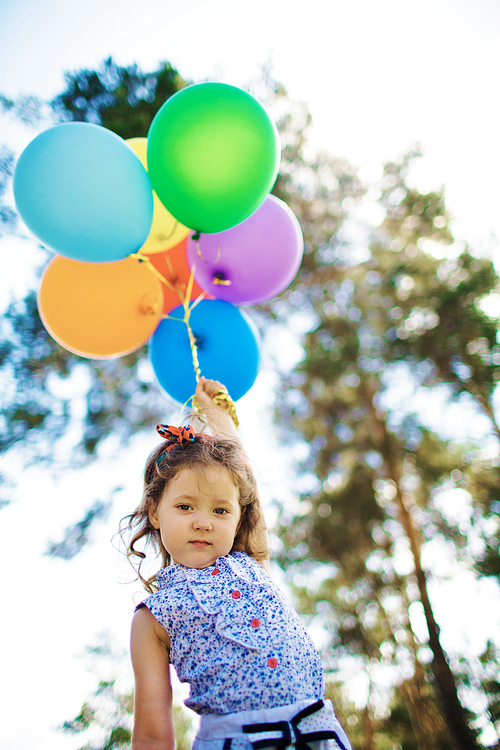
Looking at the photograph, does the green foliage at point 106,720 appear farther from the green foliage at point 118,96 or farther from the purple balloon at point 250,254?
the green foliage at point 118,96

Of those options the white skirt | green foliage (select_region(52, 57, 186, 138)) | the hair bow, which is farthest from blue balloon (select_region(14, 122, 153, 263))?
green foliage (select_region(52, 57, 186, 138))

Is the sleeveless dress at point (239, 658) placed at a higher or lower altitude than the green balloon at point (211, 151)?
lower

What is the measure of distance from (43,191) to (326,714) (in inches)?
75.0

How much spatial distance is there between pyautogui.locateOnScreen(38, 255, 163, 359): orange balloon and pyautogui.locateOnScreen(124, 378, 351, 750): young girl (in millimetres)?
992

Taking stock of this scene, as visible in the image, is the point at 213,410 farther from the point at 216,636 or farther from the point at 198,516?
the point at 216,636

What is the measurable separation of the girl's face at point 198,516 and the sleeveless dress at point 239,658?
52 millimetres

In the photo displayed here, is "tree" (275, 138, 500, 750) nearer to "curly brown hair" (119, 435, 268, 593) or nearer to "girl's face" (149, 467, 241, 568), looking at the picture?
"curly brown hair" (119, 435, 268, 593)

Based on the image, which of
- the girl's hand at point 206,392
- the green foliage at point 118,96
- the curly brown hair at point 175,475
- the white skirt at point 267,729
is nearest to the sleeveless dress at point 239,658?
the white skirt at point 267,729

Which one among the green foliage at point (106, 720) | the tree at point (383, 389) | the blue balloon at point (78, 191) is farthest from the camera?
the tree at point (383, 389)

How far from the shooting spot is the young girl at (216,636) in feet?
3.35

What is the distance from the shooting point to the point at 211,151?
1.73m

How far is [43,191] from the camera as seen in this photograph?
1.66 m

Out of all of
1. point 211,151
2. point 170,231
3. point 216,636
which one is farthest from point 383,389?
point 216,636

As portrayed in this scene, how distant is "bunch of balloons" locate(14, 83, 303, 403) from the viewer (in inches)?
66.9
